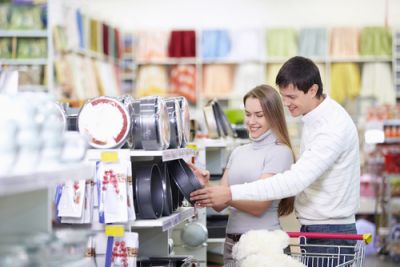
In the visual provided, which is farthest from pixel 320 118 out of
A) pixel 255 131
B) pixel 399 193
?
pixel 399 193

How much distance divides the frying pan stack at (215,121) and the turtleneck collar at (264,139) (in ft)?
6.19

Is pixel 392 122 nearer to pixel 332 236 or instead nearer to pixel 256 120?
pixel 256 120

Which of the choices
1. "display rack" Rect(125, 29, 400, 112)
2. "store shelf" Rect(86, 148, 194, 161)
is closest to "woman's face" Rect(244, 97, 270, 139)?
"store shelf" Rect(86, 148, 194, 161)

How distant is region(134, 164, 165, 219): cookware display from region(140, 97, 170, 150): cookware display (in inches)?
6.0

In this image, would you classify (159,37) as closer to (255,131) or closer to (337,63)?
(337,63)

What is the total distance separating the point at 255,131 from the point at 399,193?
5.13 meters

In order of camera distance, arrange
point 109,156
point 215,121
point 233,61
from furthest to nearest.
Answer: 1. point 233,61
2. point 215,121
3. point 109,156

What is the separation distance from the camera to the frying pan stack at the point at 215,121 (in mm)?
5812

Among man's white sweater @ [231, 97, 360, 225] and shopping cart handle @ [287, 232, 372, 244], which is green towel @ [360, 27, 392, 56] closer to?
man's white sweater @ [231, 97, 360, 225]

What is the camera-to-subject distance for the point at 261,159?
386 centimetres

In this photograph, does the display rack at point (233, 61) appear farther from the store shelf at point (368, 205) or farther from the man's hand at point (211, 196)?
the man's hand at point (211, 196)

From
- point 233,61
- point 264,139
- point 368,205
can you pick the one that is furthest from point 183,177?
point 233,61

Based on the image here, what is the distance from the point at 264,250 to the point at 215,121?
2580 mm

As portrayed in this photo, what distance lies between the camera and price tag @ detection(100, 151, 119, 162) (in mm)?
3125
